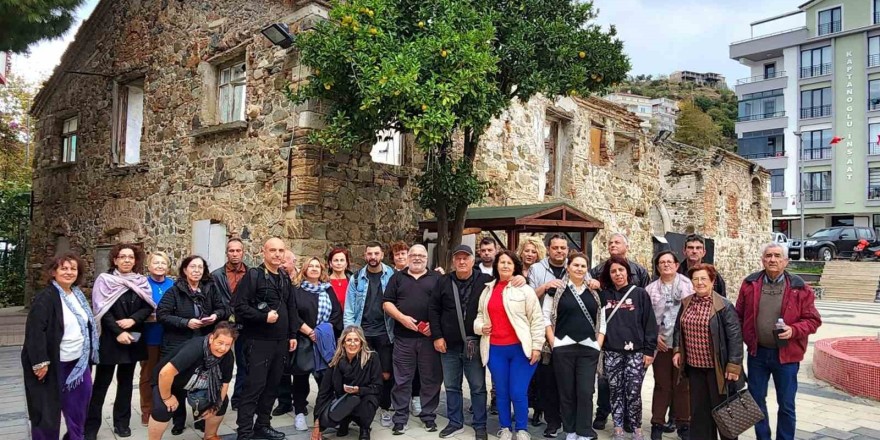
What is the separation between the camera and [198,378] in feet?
14.4

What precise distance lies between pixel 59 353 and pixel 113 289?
2.24ft

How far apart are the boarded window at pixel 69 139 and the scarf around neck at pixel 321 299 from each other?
10404mm

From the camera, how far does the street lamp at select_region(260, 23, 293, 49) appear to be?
7.88m

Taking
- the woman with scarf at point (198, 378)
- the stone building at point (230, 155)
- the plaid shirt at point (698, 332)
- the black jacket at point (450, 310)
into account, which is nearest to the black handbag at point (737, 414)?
the plaid shirt at point (698, 332)

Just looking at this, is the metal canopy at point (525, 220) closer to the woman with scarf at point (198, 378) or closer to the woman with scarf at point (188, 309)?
the woman with scarf at point (188, 309)

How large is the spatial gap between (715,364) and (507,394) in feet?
5.28

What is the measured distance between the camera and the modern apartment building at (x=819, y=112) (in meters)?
34.9

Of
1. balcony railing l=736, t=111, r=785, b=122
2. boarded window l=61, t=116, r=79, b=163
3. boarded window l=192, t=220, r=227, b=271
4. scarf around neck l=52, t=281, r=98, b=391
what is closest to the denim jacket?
scarf around neck l=52, t=281, r=98, b=391

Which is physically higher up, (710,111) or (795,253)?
(710,111)

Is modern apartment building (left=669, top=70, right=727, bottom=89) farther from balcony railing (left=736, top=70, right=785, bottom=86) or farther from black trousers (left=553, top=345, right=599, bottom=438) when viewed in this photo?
black trousers (left=553, top=345, right=599, bottom=438)

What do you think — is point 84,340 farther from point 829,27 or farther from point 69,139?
point 829,27

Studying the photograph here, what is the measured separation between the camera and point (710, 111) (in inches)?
2194

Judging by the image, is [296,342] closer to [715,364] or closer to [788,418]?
[715,364]

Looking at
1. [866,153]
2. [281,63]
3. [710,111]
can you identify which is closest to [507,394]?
[281,63]
